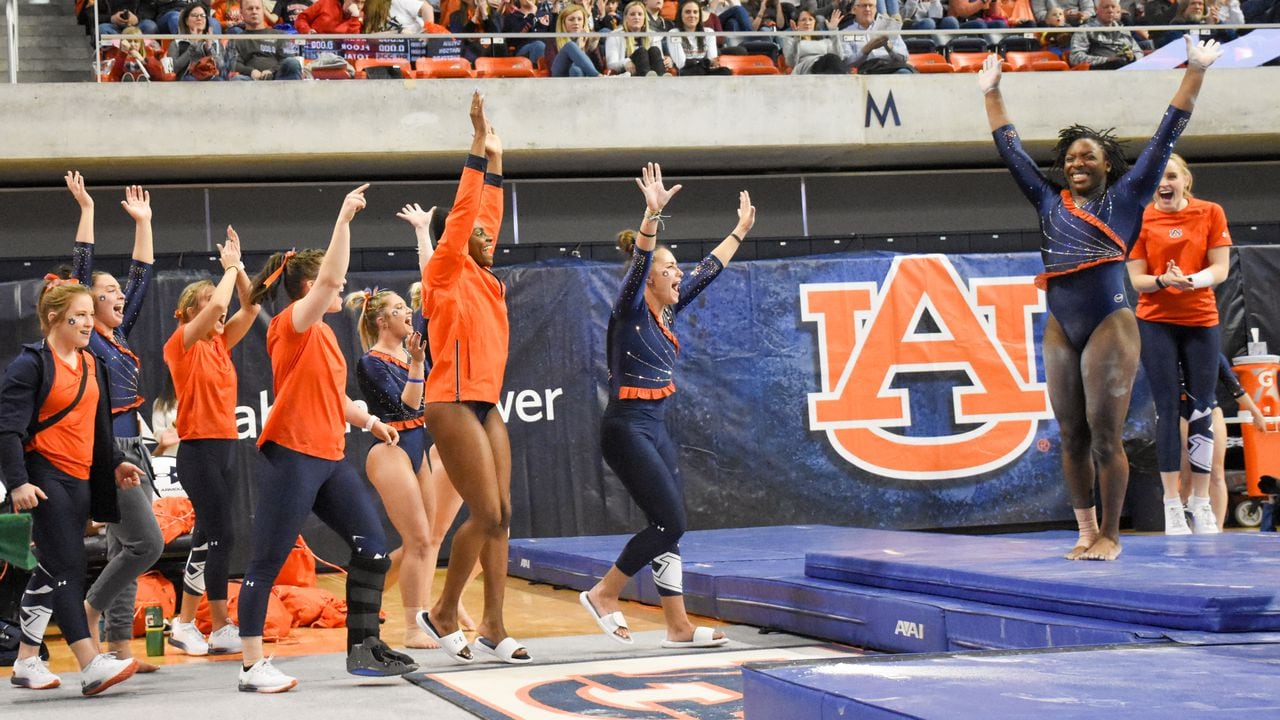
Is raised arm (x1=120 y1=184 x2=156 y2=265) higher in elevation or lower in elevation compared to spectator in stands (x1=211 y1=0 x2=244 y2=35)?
lower

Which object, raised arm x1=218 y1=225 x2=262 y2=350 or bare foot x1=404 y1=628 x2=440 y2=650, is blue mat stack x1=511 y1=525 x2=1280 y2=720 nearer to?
bare foot x1=404 y1=628 x2=440 y2=650

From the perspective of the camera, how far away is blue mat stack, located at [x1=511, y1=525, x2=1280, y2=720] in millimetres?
2936

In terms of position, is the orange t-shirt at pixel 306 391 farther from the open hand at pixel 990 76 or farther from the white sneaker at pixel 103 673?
the open hand at pixel 990 76

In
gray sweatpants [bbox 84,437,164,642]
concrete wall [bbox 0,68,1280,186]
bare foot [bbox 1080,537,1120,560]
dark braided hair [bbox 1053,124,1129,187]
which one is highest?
concrete wall [bbox 0,68,1280,186]

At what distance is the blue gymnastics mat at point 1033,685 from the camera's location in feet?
8.71

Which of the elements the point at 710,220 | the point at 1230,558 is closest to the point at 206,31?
the point at 710,220

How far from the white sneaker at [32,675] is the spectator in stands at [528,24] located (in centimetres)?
798

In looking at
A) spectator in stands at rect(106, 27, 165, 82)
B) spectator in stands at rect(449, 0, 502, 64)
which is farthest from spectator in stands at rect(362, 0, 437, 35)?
spectator in stands at rect(106, 27, 165, 82)

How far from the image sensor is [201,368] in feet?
18.9

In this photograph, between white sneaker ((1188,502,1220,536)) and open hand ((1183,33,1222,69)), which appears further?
white sneaker ((1188,502,1220,536))

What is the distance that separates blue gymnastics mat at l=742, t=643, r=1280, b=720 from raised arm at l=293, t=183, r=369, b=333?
75.6 inches

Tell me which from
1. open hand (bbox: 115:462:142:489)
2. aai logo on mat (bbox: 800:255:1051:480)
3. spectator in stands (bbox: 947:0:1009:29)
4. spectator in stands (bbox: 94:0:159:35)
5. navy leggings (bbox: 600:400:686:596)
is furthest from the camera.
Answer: spectator in stands (bbox: 947:0:1009:29)

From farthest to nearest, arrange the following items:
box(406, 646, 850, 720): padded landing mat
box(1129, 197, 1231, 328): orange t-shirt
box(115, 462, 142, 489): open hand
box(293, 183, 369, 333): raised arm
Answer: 1. box(1129, 197, 1231, 328): orange t-shirt
2. box(115, 462, 142, 489): open hand
3. box(293, 183, 369, 333): raised arm
4. box(406, 646, 850, 720): padded landing mat

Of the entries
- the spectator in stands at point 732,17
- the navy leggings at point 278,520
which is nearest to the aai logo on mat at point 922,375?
the spectator in stands at point 732,17
